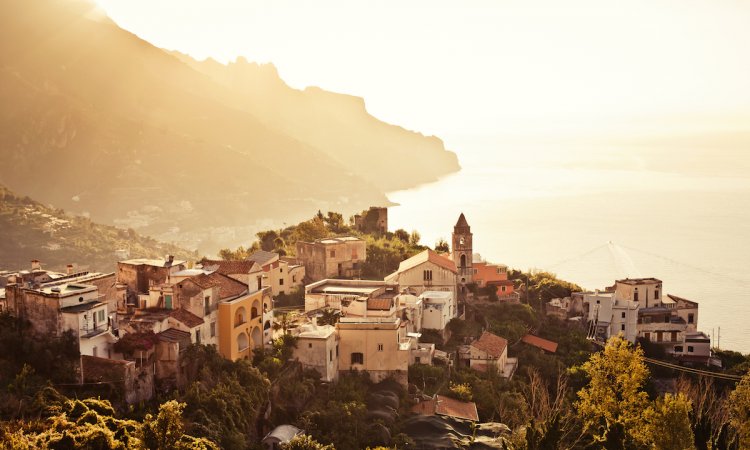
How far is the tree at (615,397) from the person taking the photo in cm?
2411

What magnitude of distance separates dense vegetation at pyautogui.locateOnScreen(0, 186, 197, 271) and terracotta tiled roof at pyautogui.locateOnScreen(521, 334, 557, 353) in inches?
1313

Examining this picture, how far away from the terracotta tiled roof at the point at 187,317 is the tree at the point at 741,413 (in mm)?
16041

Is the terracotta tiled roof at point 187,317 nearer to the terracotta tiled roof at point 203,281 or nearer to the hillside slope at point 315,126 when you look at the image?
the terracotta tiled roof at point 203,281

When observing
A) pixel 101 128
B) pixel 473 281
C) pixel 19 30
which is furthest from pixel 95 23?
pixel 473 281

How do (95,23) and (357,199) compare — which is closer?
(95,23)

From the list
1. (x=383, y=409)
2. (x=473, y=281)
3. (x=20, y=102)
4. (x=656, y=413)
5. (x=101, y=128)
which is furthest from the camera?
(x=101, y=128)

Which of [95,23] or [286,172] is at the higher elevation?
[95,23]

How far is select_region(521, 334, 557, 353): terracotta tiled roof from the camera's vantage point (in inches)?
1444

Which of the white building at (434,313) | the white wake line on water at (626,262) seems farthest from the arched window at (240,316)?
the white wake line on water at (626,262)

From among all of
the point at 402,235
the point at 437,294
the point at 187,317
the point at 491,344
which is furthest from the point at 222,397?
the point at 402,235

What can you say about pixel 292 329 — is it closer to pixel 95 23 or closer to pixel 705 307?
pixel 705 307

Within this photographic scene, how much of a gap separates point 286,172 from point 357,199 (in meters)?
14.0

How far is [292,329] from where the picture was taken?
28719 mm

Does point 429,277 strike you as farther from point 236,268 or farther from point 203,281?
point 203,281
